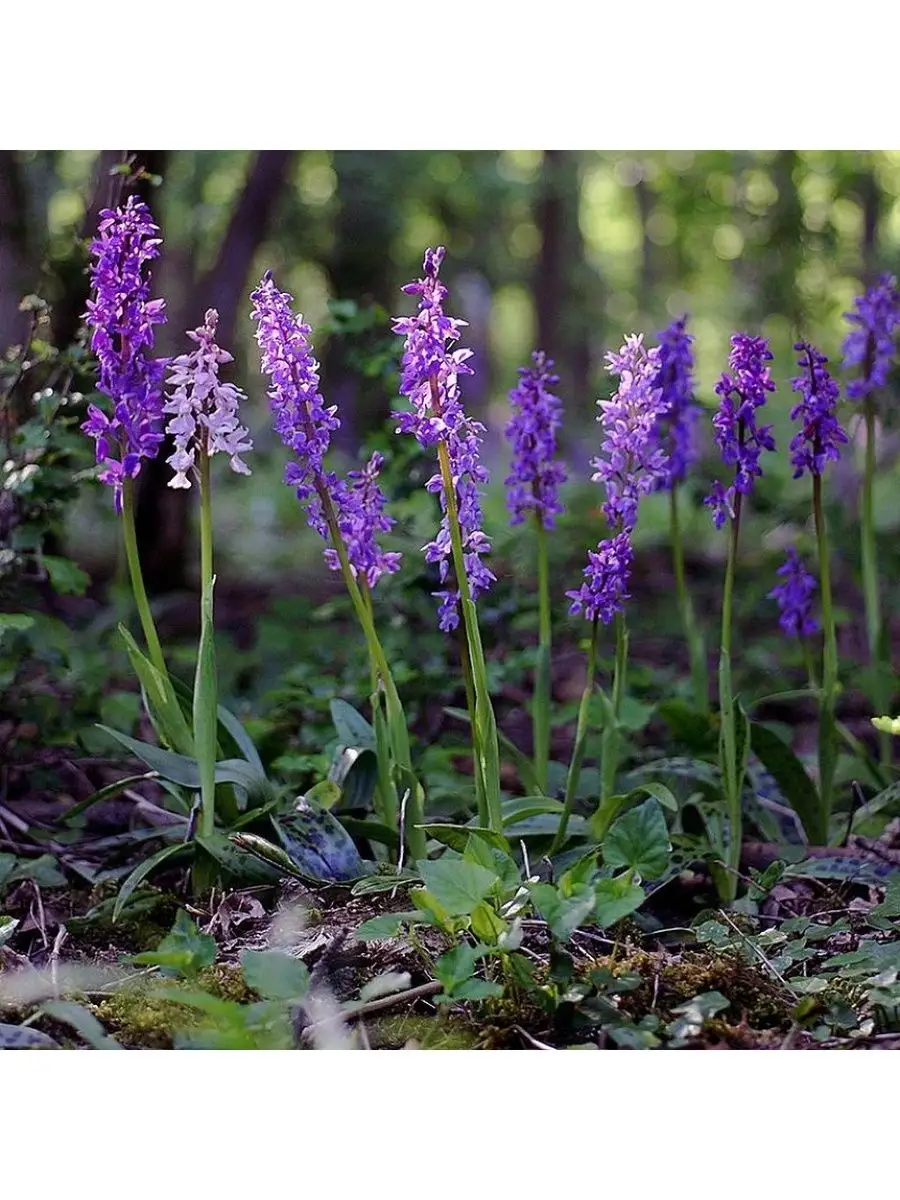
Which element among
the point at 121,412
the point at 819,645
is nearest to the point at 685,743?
the point at 121,412

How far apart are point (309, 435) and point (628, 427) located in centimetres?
61

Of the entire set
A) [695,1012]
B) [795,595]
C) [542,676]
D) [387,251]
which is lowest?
[695,1012]

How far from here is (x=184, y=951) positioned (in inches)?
76.3

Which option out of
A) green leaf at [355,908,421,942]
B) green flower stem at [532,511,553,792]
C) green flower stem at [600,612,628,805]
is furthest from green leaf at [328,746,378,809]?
green leaf at [355,908,421,942]

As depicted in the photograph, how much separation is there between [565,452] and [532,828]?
21.6ft

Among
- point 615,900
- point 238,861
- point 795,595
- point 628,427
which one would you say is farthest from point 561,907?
point 795,595

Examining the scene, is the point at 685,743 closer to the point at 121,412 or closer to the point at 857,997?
the point at 857,997

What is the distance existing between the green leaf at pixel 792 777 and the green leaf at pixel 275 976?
122 cm

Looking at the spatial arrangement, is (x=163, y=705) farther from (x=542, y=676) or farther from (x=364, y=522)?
(x=542, y=676)

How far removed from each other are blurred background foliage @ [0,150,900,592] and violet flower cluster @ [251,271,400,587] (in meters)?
0.76

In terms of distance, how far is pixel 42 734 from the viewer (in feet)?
9.76

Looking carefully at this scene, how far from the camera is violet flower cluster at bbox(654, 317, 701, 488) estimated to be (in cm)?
278

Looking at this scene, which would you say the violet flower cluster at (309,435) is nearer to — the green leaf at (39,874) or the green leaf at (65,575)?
the green leaf at (65,575)

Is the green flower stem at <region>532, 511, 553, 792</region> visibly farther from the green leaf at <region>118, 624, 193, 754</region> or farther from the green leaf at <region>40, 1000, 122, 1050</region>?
the green leaf at <region>40, 1000, 122, 1050</region>
